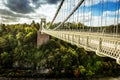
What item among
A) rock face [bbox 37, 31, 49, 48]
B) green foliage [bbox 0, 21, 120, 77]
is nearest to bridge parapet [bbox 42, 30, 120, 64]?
green foliage [bbox 0, 21, 120, 77]

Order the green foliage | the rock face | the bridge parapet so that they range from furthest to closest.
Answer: the rock face → the green foliage → the bridge parapet

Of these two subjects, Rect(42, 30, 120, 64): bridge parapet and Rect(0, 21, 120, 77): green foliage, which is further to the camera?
Rect(0, 21, 120, 77): green foliage

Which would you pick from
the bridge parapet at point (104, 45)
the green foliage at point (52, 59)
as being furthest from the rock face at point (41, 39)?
the bridge parapet at point (104, 45)

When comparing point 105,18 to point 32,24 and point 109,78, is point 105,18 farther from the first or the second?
point 32,24

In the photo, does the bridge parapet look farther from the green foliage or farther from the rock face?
the rock face

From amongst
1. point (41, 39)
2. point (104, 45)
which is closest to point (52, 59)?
point (41, 39)

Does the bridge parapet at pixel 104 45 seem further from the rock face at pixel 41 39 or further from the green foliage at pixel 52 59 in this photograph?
the rock face at pixel 41 39

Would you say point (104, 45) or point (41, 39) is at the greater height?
point (104, 45)

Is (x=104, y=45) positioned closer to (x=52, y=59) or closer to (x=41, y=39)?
(x=52, y=59)

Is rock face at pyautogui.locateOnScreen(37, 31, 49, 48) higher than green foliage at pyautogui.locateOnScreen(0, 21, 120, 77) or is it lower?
higher

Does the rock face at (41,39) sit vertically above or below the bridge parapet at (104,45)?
below

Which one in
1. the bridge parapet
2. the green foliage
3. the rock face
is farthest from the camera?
the rock face

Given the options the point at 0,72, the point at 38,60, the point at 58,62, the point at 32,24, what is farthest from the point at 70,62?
the point at 32,24

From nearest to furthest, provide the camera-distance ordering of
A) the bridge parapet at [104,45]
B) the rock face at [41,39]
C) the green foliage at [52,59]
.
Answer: the bridge parapet at [104,45]
the green foliage at [52,59]
the rock face at [41,39]
